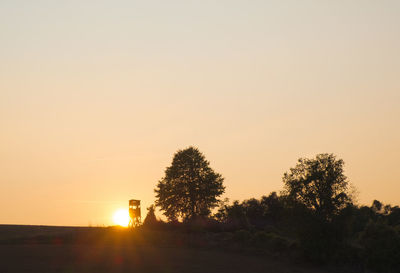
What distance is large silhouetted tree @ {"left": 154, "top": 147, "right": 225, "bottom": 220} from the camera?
9300 cm

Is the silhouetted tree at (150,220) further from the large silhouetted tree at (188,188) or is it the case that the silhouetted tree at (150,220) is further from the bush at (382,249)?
the bush at (382,249)

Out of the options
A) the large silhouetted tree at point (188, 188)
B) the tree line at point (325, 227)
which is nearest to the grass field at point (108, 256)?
the tree line at point (325, 227)

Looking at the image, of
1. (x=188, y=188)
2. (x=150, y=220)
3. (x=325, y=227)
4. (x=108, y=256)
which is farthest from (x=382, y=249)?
(x=188, y=188)

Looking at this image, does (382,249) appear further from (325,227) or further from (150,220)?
(150,220)

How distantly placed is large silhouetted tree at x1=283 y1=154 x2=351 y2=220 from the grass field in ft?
26.1

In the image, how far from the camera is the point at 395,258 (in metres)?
57.3

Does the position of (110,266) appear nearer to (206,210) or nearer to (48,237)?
(48,237)

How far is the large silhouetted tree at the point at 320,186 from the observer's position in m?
61.7

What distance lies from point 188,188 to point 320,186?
3503cm

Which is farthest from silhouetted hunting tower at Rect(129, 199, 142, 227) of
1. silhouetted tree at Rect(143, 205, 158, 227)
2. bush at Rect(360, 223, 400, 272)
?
bush at Rect(360, 223, 400, 272)

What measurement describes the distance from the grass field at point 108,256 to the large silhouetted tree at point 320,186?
7.96 m

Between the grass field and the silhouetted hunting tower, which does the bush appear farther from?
the silhouetted hunting tower

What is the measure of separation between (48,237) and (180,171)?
40011 millimetres

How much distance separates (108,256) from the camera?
49969 millimetres
